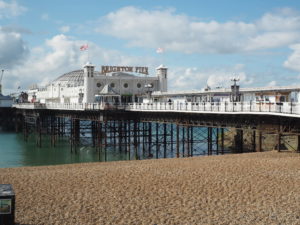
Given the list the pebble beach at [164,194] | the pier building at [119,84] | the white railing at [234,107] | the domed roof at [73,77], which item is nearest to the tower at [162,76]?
the pier building at [119,84]

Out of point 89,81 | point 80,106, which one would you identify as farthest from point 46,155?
point 89,81

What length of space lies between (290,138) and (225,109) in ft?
72.3

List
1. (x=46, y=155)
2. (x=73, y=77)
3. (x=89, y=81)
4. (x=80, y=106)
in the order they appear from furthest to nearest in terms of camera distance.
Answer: (x=73, y=77) → (x=89, y=81) → (x=80, y=106) → (x=46, y=155)

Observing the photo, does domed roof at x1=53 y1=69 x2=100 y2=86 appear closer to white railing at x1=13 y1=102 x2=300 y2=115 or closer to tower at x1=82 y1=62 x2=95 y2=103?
tower at x1=82 y1=62 x2=95 y2=103

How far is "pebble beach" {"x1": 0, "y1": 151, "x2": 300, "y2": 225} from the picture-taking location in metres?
12.3

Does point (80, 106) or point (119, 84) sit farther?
point (119, 84)

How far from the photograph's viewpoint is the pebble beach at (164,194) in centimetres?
1227

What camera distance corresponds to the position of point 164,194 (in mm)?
14977

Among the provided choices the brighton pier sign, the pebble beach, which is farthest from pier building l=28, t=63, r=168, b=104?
the pebble beach

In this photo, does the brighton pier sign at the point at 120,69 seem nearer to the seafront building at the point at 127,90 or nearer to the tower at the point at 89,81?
the seafront building at the point at 127,90

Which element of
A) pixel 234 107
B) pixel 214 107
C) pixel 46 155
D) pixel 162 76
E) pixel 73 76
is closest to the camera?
pixel 234 107

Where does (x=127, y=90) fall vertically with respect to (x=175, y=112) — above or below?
above

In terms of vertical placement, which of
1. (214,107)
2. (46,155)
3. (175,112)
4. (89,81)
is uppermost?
(89,81)

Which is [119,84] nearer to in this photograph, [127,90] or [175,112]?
[127,90]
